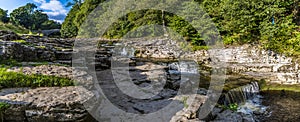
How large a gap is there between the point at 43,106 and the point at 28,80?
55.3 inches

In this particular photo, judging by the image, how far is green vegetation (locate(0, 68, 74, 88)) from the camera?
565 centimetres

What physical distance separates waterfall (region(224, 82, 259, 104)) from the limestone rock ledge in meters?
7.05

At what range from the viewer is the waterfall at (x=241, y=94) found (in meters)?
10.4

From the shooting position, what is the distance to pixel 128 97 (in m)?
7.92

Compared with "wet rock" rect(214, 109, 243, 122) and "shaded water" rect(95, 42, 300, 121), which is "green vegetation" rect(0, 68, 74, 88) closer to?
"shaded water" rect(95, 42, 300, 121)

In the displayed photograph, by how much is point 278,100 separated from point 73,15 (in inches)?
2444

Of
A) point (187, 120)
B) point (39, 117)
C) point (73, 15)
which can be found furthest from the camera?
point (73, 15)

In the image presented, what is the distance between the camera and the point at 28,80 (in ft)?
19.0

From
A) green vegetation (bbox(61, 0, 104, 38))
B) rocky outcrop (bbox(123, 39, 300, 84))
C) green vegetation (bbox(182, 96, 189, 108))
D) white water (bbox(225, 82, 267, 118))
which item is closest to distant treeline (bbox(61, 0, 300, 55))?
rocky outcrop (bbox(123, 39, 300, 84))

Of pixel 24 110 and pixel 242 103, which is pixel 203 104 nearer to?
pixel 242 103

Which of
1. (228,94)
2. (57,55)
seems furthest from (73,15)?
(228,94)

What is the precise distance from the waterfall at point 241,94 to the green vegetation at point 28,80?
7.12m

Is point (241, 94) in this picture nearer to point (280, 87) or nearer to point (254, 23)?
point (280, 87)

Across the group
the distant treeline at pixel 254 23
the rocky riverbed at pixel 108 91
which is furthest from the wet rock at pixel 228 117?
the distant treeline at pixel 254 23
